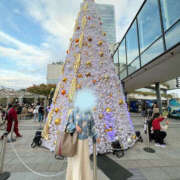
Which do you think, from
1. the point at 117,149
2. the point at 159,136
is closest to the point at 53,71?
the point at 159,136

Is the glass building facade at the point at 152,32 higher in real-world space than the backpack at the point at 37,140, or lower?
higher

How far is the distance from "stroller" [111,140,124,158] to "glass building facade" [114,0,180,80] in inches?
204

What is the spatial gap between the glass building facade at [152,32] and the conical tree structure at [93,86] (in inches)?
153

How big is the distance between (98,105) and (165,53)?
491 cm

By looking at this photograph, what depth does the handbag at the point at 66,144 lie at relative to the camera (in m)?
1.51

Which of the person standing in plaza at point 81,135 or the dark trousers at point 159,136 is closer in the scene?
the person standing in plaza at point 81,135

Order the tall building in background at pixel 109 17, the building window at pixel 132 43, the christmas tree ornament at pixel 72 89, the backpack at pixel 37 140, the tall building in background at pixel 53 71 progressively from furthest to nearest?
the tall building in background at pixel 109 17
the tall building in background at pixel 53 71
the building window at pixel 132 43
the backpack at pixel 37 140
the christmas tree ornament at pixel 72 89

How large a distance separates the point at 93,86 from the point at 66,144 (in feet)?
7.05

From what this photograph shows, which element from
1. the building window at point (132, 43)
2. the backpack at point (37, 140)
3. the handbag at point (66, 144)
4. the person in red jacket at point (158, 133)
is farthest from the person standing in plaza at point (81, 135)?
the building window at point (132, 43)

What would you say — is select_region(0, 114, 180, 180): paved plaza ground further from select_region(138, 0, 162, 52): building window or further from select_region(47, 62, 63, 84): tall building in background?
select_region(47, 62, 63, 84): tall building in background

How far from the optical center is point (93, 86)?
3.43 metres

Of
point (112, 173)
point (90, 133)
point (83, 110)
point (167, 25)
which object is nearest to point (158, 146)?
point (112, 173)

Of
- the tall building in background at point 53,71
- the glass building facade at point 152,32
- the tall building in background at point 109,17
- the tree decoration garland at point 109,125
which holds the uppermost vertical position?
the tall building in background at point 109,17

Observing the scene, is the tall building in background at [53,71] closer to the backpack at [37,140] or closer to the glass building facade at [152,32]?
the glass building facade at [152,32]
